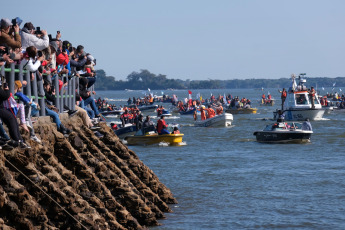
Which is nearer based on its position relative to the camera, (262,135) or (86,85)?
(86,85)

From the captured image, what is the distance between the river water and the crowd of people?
13.4 ft

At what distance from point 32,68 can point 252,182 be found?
1425 cm

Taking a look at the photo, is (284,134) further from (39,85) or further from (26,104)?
(26,104)

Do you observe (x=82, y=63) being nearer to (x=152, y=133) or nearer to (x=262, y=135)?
(x=152, y=133)

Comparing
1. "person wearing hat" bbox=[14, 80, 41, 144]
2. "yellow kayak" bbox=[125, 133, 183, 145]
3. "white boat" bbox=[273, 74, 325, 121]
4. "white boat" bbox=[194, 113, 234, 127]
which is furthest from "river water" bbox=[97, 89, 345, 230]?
"white boat" bbox=[273, 74, 325, 121]

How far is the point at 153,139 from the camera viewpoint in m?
40.5

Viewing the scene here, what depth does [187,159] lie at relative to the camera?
119 feet

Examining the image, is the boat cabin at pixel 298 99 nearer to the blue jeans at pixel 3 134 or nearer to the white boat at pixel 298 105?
the white boat at pixel 298 105

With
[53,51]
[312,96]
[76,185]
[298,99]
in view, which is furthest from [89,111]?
[312,96]

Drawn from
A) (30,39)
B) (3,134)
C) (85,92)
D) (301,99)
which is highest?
(30,39)

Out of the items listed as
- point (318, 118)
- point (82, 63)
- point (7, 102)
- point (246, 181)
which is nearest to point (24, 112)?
point (7, 102)

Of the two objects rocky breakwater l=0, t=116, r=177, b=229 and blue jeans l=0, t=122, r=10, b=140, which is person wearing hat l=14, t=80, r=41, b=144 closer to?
rocky breakwater l=0, t=116, r=177, b=229

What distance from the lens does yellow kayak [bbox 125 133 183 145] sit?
40.3 metres

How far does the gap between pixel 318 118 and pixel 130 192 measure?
173ft
